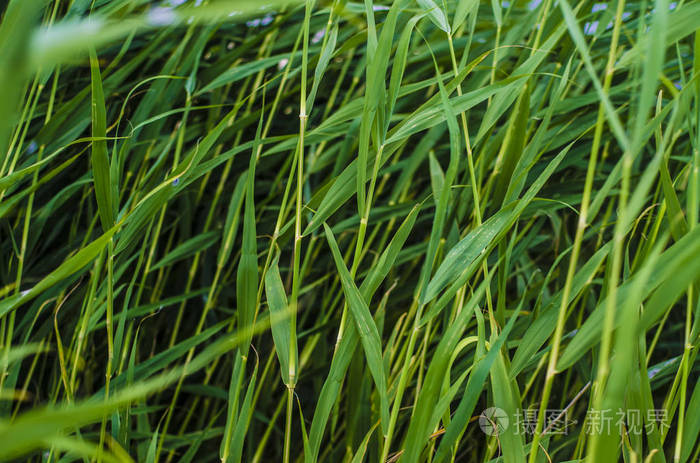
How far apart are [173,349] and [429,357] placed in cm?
29

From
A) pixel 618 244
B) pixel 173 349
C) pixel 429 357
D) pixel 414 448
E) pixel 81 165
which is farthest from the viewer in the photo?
pixel 81 165

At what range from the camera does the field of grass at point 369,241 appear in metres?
0.31

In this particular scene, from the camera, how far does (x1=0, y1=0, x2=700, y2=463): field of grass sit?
1.00 ft

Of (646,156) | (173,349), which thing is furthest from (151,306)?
(646,156)

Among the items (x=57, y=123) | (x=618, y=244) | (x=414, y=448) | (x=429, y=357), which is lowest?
(x=429, y=357)

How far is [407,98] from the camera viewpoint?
0.77m

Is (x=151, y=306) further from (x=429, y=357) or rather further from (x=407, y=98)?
(x=407, y=98)

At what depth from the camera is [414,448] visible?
37 centimetres

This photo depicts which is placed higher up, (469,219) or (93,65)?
(93,65)

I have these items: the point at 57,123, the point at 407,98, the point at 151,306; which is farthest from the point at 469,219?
the point at 57,123

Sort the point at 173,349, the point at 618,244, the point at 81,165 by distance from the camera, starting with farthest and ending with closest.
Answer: the point at 81,165
the point at 173,349
the point at 618,244

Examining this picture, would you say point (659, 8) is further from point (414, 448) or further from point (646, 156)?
point (646, 156)

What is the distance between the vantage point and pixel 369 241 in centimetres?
67

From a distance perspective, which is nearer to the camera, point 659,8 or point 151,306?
point 659,8
